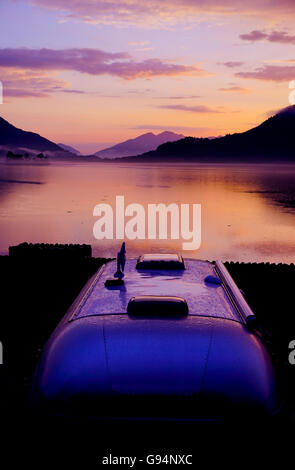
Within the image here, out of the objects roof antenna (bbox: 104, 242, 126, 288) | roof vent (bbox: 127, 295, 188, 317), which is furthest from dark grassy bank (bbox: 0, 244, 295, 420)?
roof vent (bbox: 127, 295, 188, 317)

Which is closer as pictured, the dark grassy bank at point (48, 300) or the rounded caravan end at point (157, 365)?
the rounded caravan end at point (157, 365)

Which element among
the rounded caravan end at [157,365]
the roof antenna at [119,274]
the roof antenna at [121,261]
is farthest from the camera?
the roof antenna at [121,261]

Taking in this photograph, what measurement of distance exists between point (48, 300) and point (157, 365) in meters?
9.03

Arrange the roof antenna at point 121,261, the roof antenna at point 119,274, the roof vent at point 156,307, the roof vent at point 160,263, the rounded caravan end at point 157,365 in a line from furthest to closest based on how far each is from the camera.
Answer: the roof vent at point 160,263 < the roof antenna at point 121,261 < the roof antenna at point 119,274 < the roof vent at point 156,307 < the rounded caravan end at point 157,365

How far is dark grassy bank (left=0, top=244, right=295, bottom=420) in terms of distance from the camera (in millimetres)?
7634

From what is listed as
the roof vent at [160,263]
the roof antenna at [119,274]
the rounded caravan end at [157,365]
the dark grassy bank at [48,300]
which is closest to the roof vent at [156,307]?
the rounded caravan end at [157,365]

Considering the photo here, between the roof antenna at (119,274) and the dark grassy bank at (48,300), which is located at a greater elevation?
the roof antenna at (119,274)

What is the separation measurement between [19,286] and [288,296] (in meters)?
7.32

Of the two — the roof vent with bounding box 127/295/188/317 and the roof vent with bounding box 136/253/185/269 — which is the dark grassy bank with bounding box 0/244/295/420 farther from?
the roof vent with bounding box 127/295/188/317

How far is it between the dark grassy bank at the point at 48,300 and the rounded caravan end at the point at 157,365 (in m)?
2.66

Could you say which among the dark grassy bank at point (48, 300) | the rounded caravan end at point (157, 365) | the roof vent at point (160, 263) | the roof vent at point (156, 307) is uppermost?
the roof vent at point (160, 263)

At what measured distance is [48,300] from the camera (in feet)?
39.8

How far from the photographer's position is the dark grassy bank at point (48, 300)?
7.63m

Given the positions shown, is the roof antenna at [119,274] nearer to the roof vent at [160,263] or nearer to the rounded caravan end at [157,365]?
the roof vent at [160,263]
